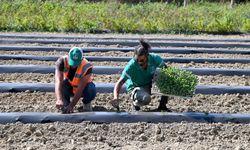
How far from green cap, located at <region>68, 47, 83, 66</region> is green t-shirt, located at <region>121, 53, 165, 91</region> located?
1.76 feet

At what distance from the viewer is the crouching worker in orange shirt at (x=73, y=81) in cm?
555

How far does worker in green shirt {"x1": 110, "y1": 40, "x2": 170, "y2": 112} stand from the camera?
5.68m

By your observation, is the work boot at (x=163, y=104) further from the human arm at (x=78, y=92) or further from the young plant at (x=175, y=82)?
the human arm at (x=78, y=92)

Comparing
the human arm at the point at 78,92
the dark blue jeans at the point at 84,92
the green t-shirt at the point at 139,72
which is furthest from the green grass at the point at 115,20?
the human arm at the point at 78,92

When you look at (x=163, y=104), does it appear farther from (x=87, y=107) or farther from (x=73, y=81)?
(x=73, y=81)

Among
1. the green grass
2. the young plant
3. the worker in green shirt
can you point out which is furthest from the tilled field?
the green grass

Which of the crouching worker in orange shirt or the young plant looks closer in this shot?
the crouching worker in orange shirt

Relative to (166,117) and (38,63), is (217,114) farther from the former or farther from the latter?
(38,63)

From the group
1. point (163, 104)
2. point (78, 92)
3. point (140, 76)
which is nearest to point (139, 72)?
point (140, 76)

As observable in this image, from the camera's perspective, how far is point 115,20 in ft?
51.3

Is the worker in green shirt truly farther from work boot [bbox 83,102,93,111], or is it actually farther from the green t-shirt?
work boot [bbox 83,102,93,111]

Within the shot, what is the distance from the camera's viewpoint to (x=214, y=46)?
37.7ft

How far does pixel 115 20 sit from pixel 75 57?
10228 mm

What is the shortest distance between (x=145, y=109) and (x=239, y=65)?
11.6 feet
